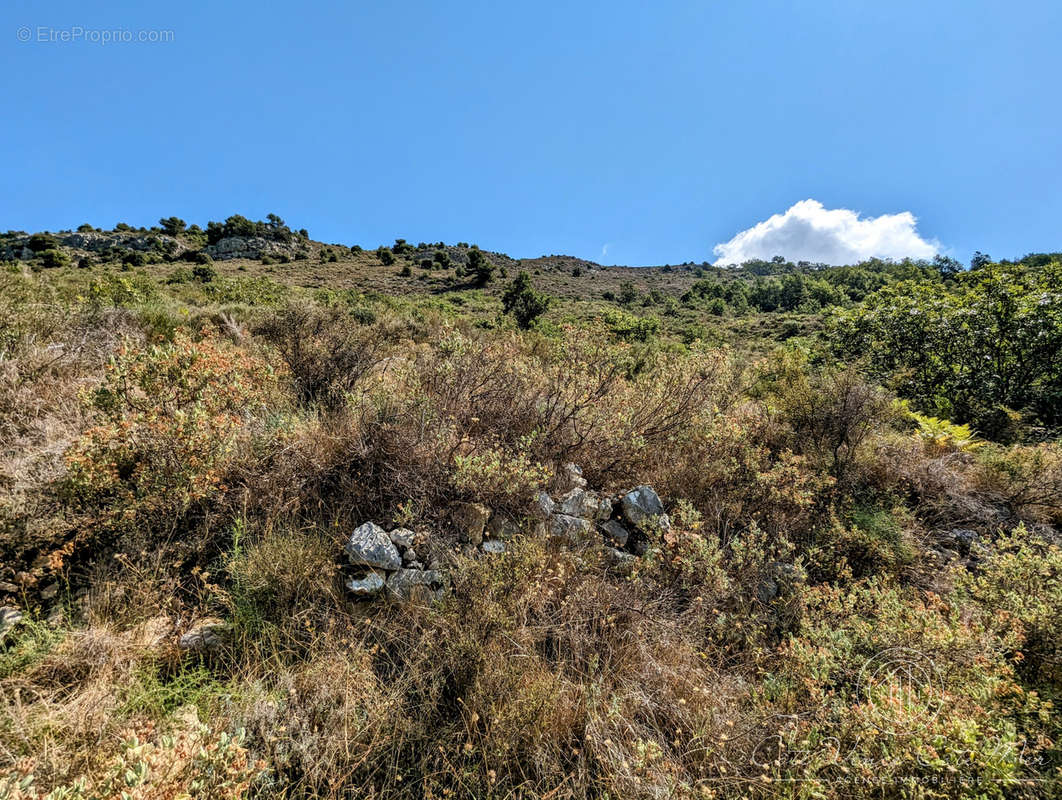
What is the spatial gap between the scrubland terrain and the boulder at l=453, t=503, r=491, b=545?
1.3 inches

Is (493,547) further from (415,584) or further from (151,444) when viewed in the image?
(151,444)

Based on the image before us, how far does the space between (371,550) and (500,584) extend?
0.96m

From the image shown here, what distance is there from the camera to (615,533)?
3.40 m

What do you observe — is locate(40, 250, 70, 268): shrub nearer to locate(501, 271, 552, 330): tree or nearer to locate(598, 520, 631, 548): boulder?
locate(501, 271, 552, 330): tree

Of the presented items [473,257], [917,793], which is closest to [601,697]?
[917,793]

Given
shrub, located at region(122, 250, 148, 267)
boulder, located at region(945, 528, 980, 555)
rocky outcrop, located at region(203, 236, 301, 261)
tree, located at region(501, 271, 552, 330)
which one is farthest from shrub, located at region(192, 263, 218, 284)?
boulder, located at region(945, 528, 980, 555)

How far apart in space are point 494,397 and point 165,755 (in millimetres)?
3148

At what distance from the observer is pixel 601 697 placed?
221 centimetres

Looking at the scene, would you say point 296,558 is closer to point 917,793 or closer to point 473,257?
point 917,793

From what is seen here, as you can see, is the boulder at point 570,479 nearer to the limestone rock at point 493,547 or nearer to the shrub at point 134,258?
the limestone rock at point 493,547

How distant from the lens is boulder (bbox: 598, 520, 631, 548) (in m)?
3.39

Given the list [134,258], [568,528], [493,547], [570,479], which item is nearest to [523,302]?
[570,479]

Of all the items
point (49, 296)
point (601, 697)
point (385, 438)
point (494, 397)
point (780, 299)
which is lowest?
point (601, 697)

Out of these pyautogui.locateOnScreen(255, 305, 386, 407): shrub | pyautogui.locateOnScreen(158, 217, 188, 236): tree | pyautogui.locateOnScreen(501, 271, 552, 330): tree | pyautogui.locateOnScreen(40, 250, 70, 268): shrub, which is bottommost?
pyautogui.locateOnScreen(255, 305, 386, 407): shrub
